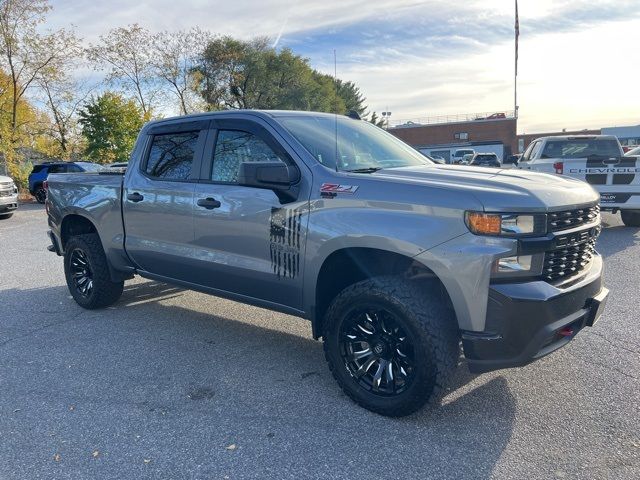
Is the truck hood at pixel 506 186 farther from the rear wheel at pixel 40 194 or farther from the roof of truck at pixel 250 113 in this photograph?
the rear wheel at pixel 40 194

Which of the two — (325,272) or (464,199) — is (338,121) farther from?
(464,199)

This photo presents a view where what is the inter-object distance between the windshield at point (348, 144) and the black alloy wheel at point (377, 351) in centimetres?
113

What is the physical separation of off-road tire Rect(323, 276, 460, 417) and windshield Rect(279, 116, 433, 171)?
100 centimetres

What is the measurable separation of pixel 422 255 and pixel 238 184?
1.70 metres

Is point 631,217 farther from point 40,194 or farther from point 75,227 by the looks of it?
point 40,194

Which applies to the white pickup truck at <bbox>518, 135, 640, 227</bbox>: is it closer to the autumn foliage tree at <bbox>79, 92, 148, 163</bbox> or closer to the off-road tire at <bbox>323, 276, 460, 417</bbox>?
the off-road tire at <bbox>323, 276, 460, 417</bbox>

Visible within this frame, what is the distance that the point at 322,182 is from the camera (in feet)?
11.6

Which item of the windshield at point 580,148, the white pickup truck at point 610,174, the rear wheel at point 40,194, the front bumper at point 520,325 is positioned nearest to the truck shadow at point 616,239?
the white pickup truck at point 610,174

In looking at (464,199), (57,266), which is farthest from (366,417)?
(57,266)

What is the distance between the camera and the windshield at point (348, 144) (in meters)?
3.86

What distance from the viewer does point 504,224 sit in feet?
9.39

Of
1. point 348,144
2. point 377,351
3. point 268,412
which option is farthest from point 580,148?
point 268,412

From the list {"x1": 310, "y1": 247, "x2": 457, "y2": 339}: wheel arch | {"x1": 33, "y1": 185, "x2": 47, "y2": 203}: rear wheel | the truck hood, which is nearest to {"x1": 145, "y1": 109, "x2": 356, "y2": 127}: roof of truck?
the truck hood

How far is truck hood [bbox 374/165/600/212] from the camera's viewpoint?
290 centimetres
